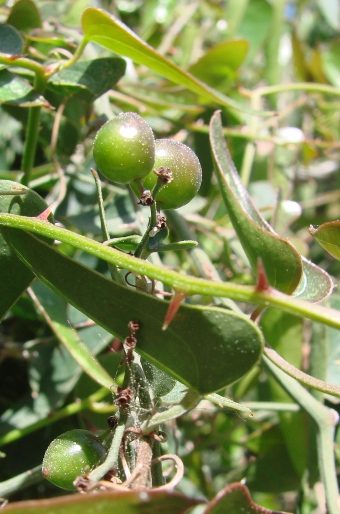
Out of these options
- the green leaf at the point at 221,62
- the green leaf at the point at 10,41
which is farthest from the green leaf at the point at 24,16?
the green leaf at the point at 221,62

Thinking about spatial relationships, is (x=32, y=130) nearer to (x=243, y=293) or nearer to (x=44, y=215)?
(x=44, y=215)

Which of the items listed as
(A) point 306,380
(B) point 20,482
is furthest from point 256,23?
(B) point 20,482

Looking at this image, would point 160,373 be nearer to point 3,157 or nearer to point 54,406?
point 54,406

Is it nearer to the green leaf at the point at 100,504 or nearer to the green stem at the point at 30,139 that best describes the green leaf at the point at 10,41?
the green stem at the point at 30,139

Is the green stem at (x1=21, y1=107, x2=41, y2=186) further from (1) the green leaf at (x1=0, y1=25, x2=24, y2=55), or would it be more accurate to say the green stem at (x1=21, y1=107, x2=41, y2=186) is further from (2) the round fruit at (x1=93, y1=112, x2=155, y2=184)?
(2) the round fruit at (x1=93, y1=112, x2=155, y2=184)

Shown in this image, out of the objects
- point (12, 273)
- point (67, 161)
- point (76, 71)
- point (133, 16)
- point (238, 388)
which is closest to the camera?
point (12, 273)

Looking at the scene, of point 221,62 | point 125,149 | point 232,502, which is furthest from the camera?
point 221,62

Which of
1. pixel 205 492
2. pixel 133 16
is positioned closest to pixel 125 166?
pixel 205 492
